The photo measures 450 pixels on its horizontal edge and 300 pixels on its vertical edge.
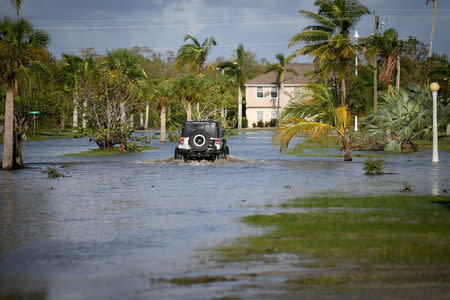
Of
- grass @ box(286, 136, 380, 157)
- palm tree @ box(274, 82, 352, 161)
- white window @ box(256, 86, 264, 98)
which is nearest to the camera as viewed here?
palm tree @ box(274, 82, 352, 161)

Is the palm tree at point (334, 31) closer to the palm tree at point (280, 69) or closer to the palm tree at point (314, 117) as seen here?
the palm tree at point (314, 117)

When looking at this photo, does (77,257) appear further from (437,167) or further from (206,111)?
(206,111)

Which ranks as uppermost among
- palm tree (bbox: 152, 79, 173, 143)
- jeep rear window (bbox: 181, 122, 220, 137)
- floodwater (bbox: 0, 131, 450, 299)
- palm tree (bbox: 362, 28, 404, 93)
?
palm tree (bbox: 362, 28, 404, 93)

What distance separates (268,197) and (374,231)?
5.60 m

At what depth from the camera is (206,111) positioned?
6431 centimetres

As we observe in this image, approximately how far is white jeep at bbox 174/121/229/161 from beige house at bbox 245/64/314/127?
205 ft

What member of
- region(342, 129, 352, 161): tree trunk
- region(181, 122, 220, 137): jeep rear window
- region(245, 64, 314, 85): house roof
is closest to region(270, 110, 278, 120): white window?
region(245, 64, 314, 85): house roof

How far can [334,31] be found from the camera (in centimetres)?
5253

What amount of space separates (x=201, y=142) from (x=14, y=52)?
28.5 ft

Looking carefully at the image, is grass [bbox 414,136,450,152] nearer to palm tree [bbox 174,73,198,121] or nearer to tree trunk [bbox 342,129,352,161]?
tree trunk [bbox 342,129,352,161]

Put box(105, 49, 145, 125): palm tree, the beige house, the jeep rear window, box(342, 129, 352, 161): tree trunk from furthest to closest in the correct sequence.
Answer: the beige house
box(105, 49, 145, 125): palm tree
the jeep rear window
box(342, 129, 352, 161): tree trunk

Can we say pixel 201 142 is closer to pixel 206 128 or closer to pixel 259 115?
pixel 206 128

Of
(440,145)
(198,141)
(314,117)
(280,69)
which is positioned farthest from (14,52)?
(280,69)

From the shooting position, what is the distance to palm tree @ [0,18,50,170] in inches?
930
